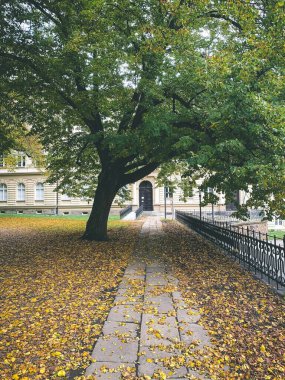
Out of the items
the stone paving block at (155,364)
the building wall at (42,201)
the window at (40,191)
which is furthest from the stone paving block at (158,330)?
the window at (40,191)

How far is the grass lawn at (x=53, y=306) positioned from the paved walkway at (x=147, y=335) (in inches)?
8.4

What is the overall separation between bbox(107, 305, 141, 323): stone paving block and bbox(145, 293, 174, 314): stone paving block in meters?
0.40

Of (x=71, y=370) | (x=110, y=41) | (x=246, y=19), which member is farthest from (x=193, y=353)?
(x=110, y=41)

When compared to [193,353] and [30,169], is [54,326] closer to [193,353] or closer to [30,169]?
[193,353]

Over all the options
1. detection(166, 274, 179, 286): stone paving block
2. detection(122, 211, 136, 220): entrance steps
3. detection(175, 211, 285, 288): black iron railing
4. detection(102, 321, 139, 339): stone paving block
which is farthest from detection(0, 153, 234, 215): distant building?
detection(102, 321, 139, 339): stone paving block

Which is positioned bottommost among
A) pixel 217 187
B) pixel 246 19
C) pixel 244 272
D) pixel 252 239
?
pixel 244 272

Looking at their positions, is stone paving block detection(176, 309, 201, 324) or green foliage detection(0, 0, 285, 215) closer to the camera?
stone paving block detection(176, 309, 201, 324)

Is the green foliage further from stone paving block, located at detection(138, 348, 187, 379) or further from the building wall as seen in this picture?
the building wall

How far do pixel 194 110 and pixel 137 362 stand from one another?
23.1ft

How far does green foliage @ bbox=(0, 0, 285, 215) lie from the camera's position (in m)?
6.91

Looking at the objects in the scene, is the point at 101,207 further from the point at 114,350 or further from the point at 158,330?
the point at 114,350

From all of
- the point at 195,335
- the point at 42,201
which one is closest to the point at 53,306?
the point at 195,335

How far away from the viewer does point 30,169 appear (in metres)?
39.5

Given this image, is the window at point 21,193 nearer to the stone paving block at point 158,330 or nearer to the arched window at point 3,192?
the arched window at point 3,192
